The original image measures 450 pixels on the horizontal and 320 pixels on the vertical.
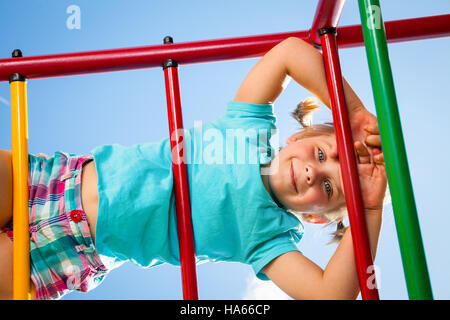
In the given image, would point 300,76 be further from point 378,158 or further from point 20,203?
point 20,203

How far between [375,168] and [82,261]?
0.46m

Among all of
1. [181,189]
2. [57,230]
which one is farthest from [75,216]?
[181,189]

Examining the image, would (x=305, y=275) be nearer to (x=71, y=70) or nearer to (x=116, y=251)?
(x=116, y=251)

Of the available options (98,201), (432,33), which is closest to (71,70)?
(98,201)

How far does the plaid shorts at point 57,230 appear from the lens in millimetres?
636

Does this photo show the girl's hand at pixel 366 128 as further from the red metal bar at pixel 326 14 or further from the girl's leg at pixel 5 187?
the girl's leg at pixel 5 187

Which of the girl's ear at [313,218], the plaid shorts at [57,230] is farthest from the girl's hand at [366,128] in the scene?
the plaid shorts at [57,230]

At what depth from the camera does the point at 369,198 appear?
2.05ft

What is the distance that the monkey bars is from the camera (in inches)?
22.6

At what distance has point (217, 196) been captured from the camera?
2.19 feet

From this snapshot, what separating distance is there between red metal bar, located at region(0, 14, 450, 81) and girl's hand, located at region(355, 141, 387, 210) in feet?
0.58

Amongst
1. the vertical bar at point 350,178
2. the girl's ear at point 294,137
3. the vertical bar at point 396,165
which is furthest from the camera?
the girl's ear at point 294,137

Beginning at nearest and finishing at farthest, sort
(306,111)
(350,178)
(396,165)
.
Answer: (396,165) < (350,178) < (306,111)

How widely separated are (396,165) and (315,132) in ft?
1.15
